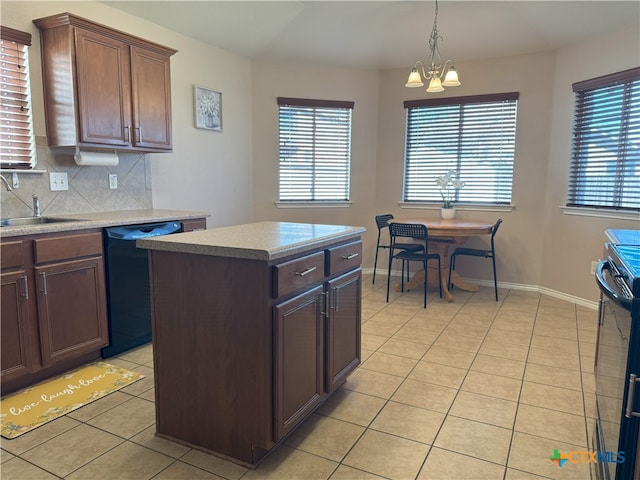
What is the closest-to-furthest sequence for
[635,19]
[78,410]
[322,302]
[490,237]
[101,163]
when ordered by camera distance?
[322,302] → [78,410] → [101,163] → [635,19] → [490,237]

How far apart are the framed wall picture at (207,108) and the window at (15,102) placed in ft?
4.87

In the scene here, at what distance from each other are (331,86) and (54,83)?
2962 mm

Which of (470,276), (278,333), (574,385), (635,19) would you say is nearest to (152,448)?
(278,333)

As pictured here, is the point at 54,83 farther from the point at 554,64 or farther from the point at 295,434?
the point at 554,64

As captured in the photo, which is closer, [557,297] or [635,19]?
[635,19]

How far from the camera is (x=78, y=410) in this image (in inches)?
84.9

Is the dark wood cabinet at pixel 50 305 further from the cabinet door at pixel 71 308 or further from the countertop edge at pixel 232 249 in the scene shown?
the countertop edge at pixel 232 249

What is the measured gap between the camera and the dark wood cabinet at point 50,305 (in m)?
2.22

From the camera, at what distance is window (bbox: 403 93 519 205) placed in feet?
15.2

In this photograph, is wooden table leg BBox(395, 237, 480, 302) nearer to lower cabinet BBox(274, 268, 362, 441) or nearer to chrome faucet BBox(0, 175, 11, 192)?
lower cabinet BBox(274, 268, 362, 441)

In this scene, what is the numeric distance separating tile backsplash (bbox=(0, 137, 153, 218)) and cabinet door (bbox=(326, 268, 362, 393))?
2.09 metres

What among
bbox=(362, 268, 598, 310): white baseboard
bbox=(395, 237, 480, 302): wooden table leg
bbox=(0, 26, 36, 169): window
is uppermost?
bbox=(0, 26, 36, 169): window

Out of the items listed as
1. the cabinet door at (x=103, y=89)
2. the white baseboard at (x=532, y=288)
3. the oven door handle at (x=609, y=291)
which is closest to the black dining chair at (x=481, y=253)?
the white baseboard at (x=532, y=288)

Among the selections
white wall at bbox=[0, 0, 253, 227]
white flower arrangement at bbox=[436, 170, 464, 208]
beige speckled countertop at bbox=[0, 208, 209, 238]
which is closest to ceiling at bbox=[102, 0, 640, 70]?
white wall at bbox=[0, 0, 253, 227]
